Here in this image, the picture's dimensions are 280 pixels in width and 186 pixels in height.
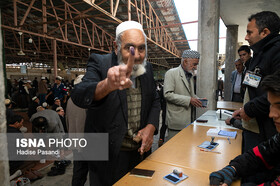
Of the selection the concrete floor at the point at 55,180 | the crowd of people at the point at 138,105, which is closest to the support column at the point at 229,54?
the crowd of people at the point at 138,105

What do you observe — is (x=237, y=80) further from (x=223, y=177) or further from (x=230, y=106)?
(x=223, y=177)

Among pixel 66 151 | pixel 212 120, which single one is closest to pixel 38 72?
pixel 66 151

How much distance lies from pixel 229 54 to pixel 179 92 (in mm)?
5997

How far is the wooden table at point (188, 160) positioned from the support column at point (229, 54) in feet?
20.1

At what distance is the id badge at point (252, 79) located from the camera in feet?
5.50

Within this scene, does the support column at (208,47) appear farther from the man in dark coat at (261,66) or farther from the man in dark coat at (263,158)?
the man in dark coat at (263,158)

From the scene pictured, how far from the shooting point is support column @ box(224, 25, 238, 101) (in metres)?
7.55

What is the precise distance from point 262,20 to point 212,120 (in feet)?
4.96

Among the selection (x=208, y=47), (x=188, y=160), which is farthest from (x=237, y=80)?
(x=188, y=160)

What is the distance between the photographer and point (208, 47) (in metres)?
3.92

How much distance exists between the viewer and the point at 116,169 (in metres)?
1.35

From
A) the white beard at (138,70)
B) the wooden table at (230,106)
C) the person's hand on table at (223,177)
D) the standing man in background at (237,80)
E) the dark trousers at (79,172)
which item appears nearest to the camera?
the person's hand on table at (223,177)

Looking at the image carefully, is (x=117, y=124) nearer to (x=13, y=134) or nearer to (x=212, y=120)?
(x=212, y=120)

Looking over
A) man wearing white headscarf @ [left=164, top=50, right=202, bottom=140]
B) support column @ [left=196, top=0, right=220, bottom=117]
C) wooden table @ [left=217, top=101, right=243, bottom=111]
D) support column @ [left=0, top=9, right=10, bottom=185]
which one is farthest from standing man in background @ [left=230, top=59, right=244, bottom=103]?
support column @ [left=0, top=9, right=10, bottom=185]
